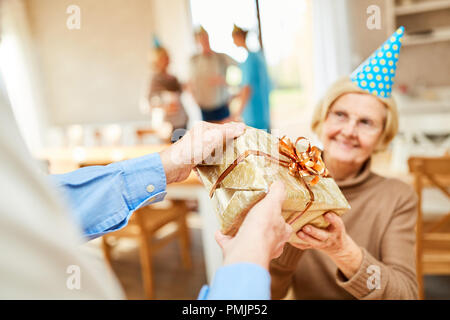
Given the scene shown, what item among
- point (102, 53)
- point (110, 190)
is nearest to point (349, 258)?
point (110, 190)

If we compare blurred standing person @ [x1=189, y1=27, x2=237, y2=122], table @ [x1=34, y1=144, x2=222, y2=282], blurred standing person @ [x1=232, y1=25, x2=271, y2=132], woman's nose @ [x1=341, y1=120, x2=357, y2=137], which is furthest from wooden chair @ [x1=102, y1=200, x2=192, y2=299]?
woman's nose @ [x1=341, y1=120, x2=357, y2=137]

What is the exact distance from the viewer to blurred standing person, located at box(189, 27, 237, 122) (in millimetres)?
2246

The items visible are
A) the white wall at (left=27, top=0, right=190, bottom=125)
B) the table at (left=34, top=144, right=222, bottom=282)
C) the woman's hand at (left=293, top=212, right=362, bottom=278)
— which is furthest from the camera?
the white wall at (left=27, top=0, right=190, bottom=125)

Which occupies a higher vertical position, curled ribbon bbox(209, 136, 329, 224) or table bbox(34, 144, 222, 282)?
curled ribbon bbox(209, 136, 329, 224)

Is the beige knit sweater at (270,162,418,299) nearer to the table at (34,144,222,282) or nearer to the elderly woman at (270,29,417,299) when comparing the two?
the elderly woman at (270,29,417,299)

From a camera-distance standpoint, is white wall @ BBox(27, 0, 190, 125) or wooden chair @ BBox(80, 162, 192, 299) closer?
wooden chair @ BBox(80, 162, 192, 299)

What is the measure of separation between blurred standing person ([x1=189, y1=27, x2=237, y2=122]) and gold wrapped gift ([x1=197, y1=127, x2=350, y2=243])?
5.34 ft

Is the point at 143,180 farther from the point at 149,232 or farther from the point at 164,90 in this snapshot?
the point at 164,90

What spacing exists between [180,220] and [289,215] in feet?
6.26

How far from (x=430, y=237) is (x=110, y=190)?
1.49m

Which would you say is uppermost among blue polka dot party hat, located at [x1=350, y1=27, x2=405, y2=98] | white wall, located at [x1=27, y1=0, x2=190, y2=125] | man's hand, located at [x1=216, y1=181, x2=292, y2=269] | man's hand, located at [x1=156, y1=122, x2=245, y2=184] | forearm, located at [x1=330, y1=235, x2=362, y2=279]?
white wall, located at [x1=27, y1=0, x2=190, y2=125]

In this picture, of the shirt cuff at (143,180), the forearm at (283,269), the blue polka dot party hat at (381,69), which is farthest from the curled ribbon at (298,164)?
the blue polka dot party hat at (381,69)

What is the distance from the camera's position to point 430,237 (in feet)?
5.07
